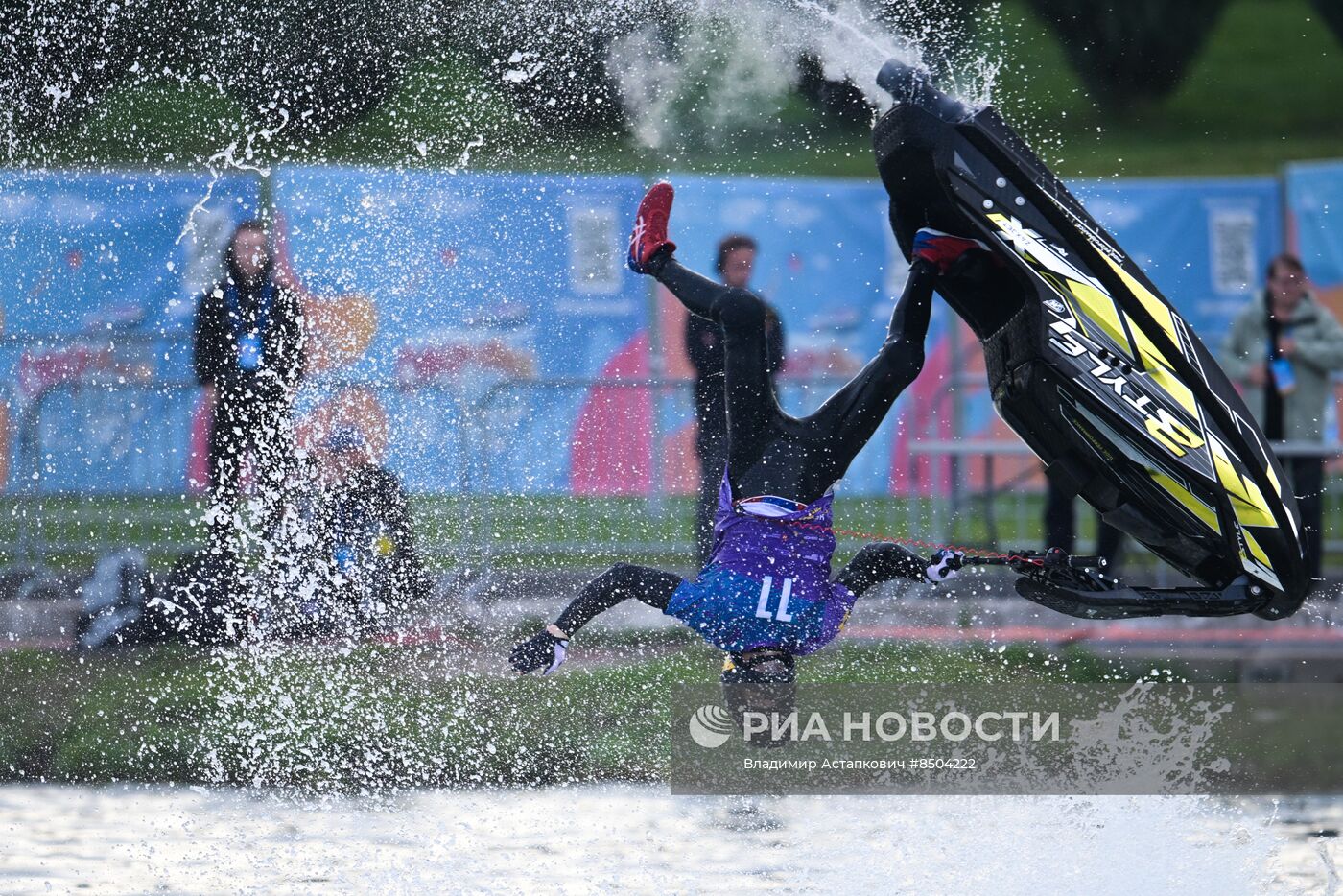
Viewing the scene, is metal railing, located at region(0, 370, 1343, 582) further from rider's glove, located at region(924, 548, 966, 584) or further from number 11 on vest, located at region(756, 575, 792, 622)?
rider's glove, located at region(924, 548, 966, 584)

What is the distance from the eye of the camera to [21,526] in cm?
929

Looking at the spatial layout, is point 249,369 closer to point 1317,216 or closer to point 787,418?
point 787,418

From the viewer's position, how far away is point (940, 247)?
5906mm

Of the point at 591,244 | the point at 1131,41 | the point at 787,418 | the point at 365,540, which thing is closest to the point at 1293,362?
the point at 591,244

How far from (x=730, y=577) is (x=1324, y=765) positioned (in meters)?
2.77

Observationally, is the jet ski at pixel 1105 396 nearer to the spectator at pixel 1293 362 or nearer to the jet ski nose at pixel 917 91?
the jet ski nose at pixel 917 91

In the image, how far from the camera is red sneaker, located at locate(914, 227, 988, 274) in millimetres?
5844

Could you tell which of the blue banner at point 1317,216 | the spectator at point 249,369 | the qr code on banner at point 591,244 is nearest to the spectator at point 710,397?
the qr code on banner at point 591,244

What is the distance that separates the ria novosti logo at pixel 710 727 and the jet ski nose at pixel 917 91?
2.41 meters

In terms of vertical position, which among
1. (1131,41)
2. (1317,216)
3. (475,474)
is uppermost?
(1131,41)

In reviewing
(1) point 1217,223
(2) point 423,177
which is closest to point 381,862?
(2) point 423,177

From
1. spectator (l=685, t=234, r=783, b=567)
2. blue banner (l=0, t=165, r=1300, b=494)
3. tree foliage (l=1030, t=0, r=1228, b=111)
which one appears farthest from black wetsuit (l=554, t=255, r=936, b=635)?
tree foliage (l=1030, t=0, r=1228, b=111)

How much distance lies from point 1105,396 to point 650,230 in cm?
175

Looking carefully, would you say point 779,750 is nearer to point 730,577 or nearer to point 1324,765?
point 730,577
